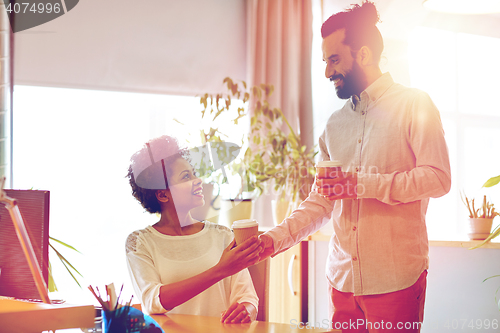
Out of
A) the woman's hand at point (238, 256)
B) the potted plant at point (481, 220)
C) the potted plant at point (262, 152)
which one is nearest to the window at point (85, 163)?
the potted plant at point (262, 152)

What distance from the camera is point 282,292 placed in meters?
2.31

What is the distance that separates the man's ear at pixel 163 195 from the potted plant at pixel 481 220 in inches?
46.0

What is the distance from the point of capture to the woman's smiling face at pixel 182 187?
1461 mm

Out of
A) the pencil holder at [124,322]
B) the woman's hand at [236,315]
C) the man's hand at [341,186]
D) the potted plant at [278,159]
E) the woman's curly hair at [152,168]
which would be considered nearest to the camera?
the pencil holder at [124,322]

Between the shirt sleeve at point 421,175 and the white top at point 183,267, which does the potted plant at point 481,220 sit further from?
the white top at point 183,267

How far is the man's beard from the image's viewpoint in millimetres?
1466

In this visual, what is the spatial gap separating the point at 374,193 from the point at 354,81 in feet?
1.37

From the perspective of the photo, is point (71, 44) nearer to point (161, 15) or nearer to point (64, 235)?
point (161, 15)

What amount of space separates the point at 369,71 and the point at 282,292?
1.31 metres

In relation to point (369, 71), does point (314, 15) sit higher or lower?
higher

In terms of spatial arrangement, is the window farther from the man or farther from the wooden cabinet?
the man

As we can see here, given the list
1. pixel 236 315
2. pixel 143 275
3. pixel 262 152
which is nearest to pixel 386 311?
pixel 236 315

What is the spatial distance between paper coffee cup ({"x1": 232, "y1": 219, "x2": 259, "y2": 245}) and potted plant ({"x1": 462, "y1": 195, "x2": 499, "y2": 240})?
3.30 ft

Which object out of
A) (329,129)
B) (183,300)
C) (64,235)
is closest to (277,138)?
(329,129)
